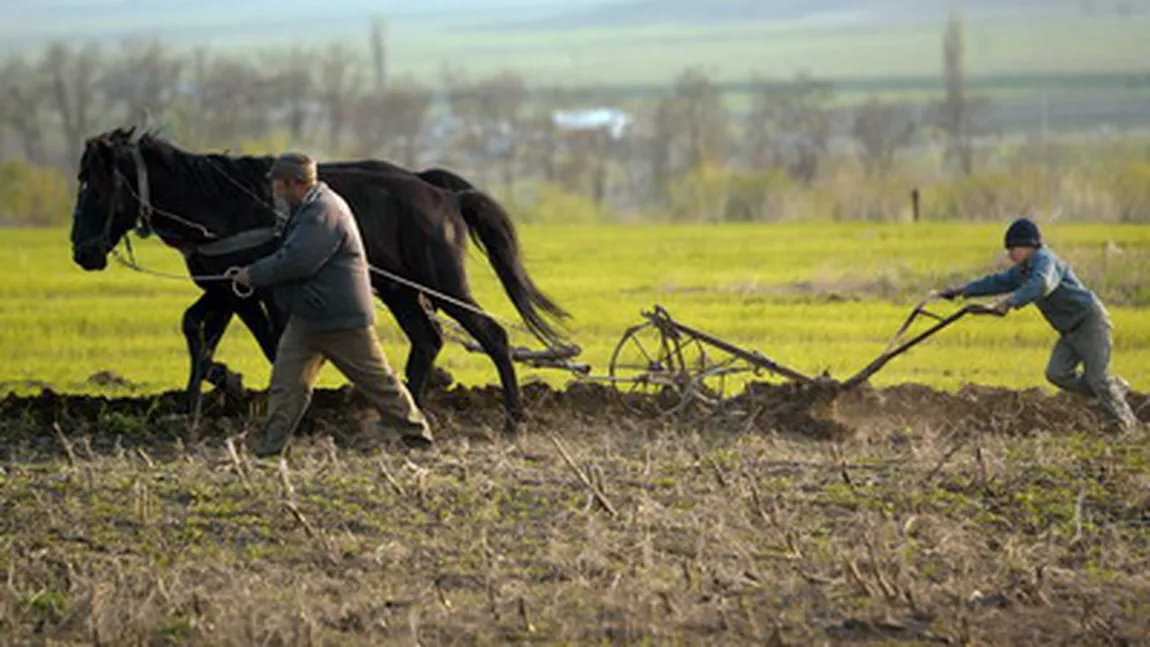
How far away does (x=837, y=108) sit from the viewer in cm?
10844

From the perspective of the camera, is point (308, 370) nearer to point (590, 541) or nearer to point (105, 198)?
point (105, 198)

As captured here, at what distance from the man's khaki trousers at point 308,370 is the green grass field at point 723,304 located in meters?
3.65

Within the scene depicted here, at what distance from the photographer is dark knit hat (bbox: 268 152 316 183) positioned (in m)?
11.2

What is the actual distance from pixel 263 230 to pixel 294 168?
1.75m

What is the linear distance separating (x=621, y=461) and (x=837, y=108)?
323ft

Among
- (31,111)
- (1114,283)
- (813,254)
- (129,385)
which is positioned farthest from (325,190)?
(31,111)

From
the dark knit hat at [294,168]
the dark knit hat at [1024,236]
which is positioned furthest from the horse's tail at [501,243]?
the dark knit hat at [1024,236]

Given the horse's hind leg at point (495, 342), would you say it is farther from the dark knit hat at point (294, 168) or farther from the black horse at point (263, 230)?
the dark knit hat at point (294, 168)

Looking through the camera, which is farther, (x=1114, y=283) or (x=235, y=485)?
(x=1114, y=283)

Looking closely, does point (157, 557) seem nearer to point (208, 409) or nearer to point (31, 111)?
point (208, 409)

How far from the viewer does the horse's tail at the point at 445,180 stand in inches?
541

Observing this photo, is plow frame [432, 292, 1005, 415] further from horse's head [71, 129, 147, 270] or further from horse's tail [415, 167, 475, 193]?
horse's head [71, 129, 147, 270]

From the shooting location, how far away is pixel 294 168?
11.2 metres

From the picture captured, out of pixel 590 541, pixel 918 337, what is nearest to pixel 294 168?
pixel 590 541
